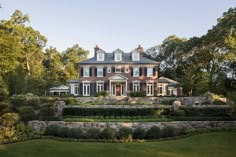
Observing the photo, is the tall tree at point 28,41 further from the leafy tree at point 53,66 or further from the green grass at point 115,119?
the green grass at point 115,119

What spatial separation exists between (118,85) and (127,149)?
25764 mm

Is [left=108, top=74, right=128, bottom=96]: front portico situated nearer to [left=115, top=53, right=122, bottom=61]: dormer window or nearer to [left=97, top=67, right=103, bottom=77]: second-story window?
[left=97, top=67, right=103, bottom=77]: second-story window

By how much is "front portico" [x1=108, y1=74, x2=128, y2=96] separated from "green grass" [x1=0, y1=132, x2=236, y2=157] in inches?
922

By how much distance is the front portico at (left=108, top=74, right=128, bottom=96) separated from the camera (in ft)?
135

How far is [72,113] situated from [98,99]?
361 inches

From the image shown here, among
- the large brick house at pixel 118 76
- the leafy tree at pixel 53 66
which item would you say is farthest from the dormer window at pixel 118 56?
the leafy tree at pixel 53 66

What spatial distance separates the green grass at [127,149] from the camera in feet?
49.3

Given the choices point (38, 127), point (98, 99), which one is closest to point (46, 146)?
point (38, 127)

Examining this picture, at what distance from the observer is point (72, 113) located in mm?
26078

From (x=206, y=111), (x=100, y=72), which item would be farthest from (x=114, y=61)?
(x=206, y=111)

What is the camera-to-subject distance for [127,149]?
16062 mm

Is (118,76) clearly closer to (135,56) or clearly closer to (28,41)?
(135,56)

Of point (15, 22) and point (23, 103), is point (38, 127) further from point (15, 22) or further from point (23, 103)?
point (15, 22)

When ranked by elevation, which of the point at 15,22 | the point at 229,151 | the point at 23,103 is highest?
the point at 15,22
